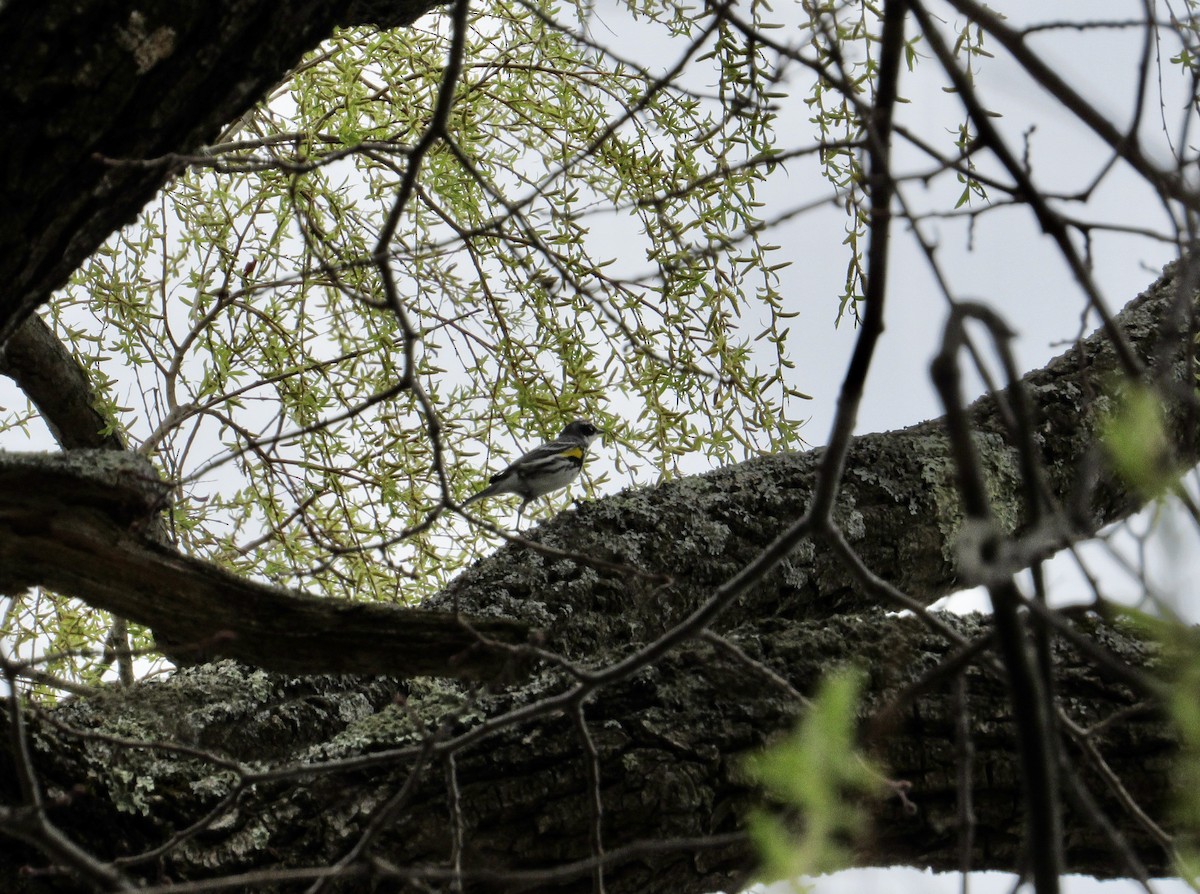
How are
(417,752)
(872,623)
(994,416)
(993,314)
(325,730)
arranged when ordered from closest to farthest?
(993,314) → (417,752) → (872,623) → (325,730) → (994,416)

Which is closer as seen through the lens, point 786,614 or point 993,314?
point 993,314

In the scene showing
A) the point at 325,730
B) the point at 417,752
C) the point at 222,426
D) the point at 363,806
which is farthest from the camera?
the point at 222,426

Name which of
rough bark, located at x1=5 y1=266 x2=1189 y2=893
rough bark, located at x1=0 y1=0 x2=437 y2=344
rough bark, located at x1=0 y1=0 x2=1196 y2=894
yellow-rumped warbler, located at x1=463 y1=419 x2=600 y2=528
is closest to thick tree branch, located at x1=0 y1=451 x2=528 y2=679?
rough bark, located at x1=0 y1=0 x2=1196 y2=894

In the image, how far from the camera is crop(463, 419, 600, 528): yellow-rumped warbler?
3.41 meters

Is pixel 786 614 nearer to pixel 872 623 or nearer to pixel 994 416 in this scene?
pixel 872 623

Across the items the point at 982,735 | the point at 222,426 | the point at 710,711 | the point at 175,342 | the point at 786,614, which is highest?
the point at 175,342

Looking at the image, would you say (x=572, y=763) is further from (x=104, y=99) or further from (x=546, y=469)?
(x=546, y=469)

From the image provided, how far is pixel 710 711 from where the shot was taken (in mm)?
1633

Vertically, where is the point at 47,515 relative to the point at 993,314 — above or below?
above

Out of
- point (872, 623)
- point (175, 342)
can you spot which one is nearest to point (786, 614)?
point (872, 623)

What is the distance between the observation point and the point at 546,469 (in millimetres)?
3904

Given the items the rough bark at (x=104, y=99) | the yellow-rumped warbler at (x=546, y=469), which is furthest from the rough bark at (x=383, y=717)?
the yellow-rumped warbler at (x=546, y=469)

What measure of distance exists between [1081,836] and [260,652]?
3.82 ft

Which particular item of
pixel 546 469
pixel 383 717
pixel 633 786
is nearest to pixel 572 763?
pixel 633 786
